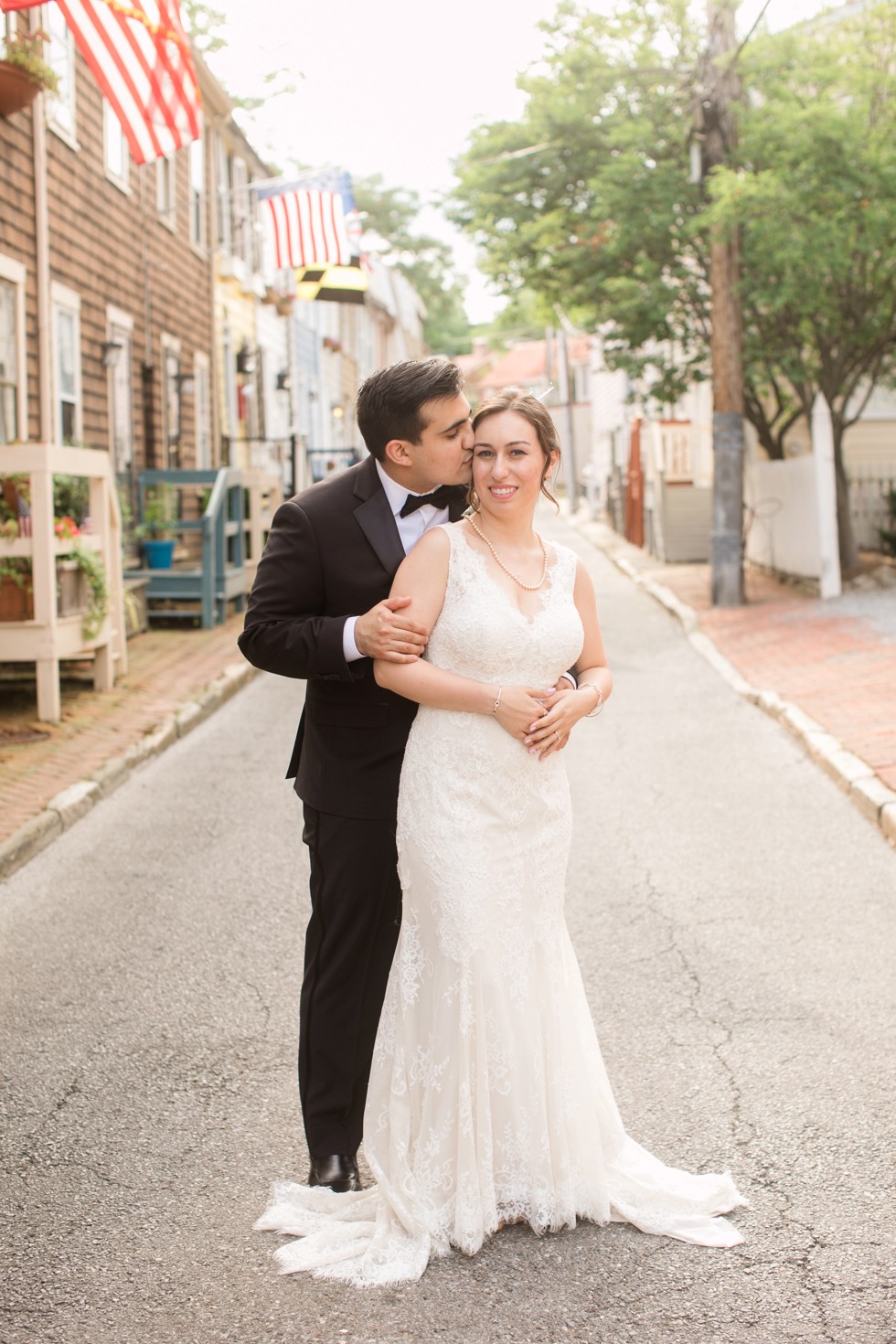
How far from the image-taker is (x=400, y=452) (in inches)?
127

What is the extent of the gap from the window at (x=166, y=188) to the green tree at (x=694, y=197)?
3.84 m

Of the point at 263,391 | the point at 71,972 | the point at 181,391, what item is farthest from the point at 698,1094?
the point at 263,391

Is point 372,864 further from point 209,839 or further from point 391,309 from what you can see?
point 391,309

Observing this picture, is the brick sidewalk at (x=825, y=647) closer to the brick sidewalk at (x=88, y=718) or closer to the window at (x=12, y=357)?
the brick sidewalk at (x=88, y=718)

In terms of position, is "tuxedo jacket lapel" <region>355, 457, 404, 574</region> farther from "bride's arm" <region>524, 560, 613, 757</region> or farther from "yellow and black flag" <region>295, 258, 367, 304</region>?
"yellow and black flag" <region>295, 258, 367, 304</region>

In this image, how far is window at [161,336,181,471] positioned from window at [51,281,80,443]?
144 inches

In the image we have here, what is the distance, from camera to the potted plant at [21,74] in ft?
36.9

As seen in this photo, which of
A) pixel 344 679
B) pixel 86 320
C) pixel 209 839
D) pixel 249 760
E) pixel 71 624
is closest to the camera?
pixel 344 679

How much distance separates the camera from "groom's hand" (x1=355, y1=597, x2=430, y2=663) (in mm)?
3125

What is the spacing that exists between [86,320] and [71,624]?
6.09 m

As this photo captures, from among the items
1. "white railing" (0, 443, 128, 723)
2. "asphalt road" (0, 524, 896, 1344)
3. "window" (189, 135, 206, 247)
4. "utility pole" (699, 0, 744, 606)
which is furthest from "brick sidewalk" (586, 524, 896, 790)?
"window" (189, 135, 206, 247)

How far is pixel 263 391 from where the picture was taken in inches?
1057

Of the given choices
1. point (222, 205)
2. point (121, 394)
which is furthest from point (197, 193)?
point (121, 394)

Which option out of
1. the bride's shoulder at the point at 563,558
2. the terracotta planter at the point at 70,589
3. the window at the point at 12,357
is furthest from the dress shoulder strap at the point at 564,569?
the window at the point at 12,357
